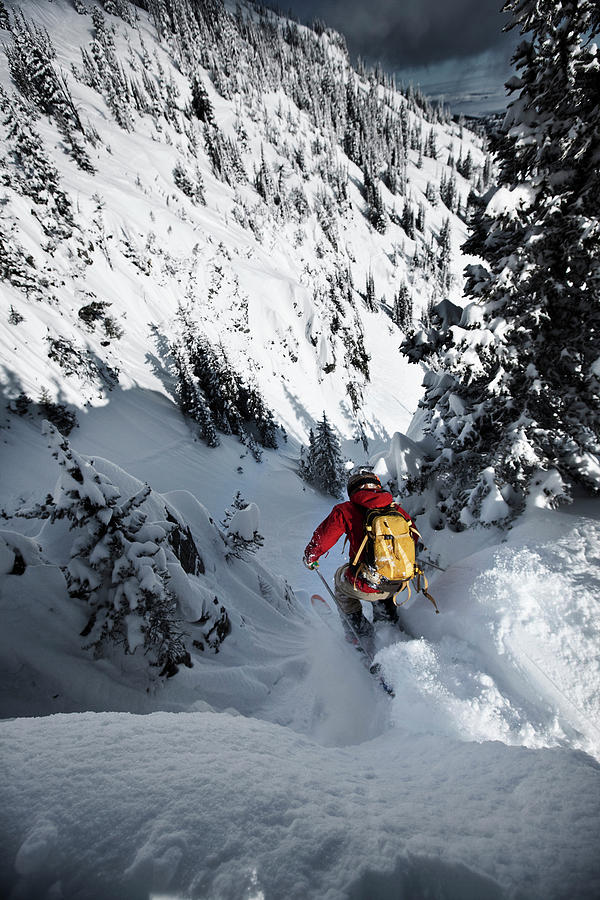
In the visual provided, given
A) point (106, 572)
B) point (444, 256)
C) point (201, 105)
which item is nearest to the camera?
point (106, 572)

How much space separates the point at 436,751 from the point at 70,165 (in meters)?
45.2

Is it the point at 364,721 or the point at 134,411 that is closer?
the point at 364,721

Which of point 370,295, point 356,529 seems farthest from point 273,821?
point 370,295

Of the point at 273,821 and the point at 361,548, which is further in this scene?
the point at 361,548

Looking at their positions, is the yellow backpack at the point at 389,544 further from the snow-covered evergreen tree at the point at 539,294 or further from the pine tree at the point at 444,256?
the pine tree at the point at 444,256

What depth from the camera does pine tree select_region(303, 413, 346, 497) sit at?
28350 millimetres

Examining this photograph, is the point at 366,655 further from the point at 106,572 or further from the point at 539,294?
the point at 539,294

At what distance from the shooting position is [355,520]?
171 inches

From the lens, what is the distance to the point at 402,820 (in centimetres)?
172

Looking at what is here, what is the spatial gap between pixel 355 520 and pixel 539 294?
17.8ft

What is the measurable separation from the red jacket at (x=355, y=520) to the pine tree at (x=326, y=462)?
78.1 ft

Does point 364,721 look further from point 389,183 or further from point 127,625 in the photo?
point 389,183

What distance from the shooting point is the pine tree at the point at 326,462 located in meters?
28.4

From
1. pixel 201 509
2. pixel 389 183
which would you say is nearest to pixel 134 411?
pixel 201 509
